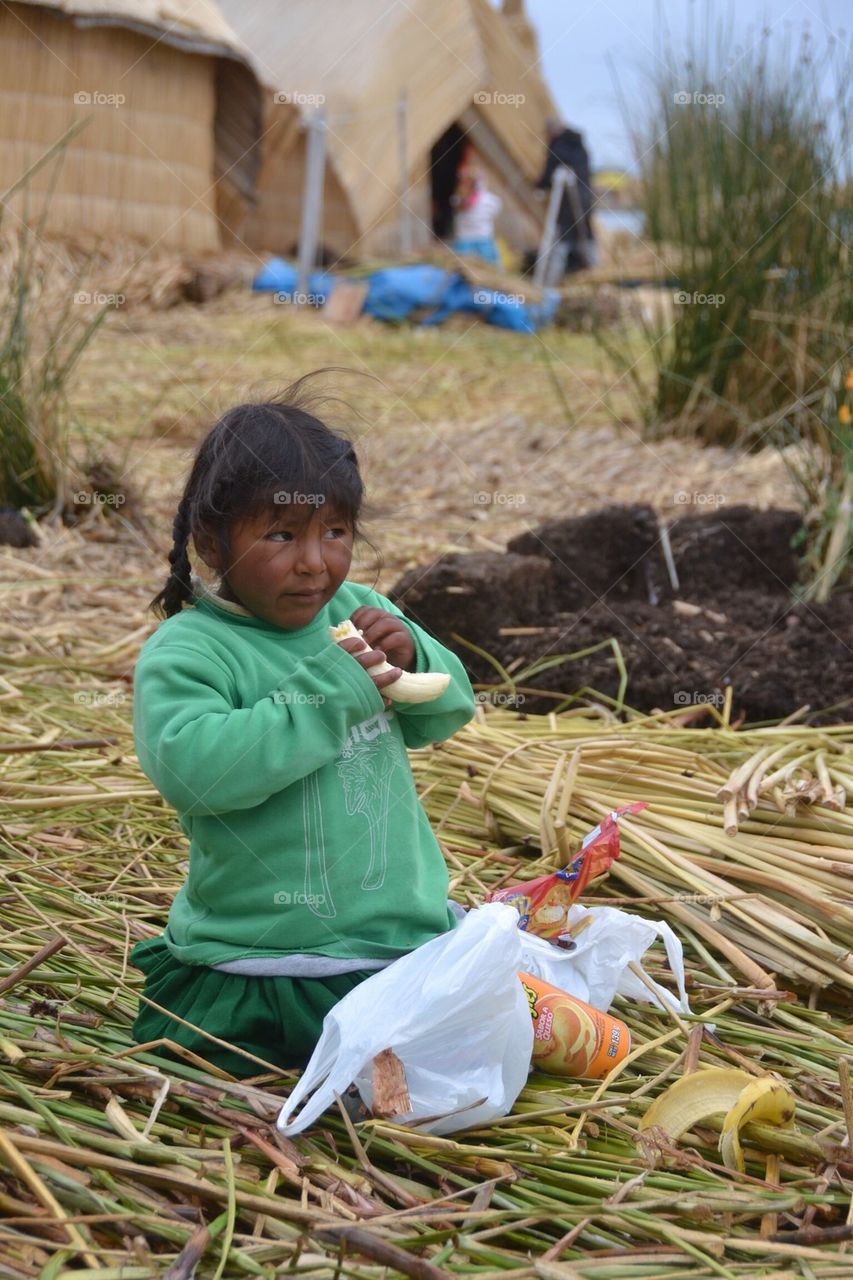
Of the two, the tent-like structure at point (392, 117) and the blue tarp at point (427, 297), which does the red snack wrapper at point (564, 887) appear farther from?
the tent-like structure at point (392, 117)

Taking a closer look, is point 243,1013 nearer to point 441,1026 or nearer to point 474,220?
point 441,1026

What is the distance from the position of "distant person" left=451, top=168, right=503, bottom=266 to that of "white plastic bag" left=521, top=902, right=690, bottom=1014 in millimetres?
9915

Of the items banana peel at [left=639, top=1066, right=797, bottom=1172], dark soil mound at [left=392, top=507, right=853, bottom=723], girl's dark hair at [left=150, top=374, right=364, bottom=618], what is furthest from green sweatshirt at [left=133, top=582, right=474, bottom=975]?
dark soil mound at [left=392, top=507, right=853, bottom=723]

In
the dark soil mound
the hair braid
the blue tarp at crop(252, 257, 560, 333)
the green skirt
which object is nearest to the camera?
the green skirt

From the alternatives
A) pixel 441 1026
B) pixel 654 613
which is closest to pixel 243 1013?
pixel 441 1026

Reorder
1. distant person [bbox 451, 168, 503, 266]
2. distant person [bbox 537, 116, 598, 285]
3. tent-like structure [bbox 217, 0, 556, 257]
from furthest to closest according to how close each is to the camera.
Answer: tent-like structure [bbox 217, 0, 556, 257]
distant person [bbox 537, 116, 598, 285]
distant person [bbox 451, 168, 503, 266]

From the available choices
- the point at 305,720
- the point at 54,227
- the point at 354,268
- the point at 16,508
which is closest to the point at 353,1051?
the point at 305,720

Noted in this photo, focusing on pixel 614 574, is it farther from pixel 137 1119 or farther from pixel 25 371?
pixel 137 1119

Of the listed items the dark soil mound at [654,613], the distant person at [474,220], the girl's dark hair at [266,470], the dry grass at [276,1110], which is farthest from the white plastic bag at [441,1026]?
the distant person at [474,220]

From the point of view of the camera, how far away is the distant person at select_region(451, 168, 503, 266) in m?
11.6

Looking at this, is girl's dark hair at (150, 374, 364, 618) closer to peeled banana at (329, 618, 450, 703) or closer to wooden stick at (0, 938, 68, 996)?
peeled banana at (329, 618, 450, 703)

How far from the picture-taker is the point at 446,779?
2736 mm

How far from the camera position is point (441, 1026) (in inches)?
65.9

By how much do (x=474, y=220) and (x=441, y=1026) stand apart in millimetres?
10863
